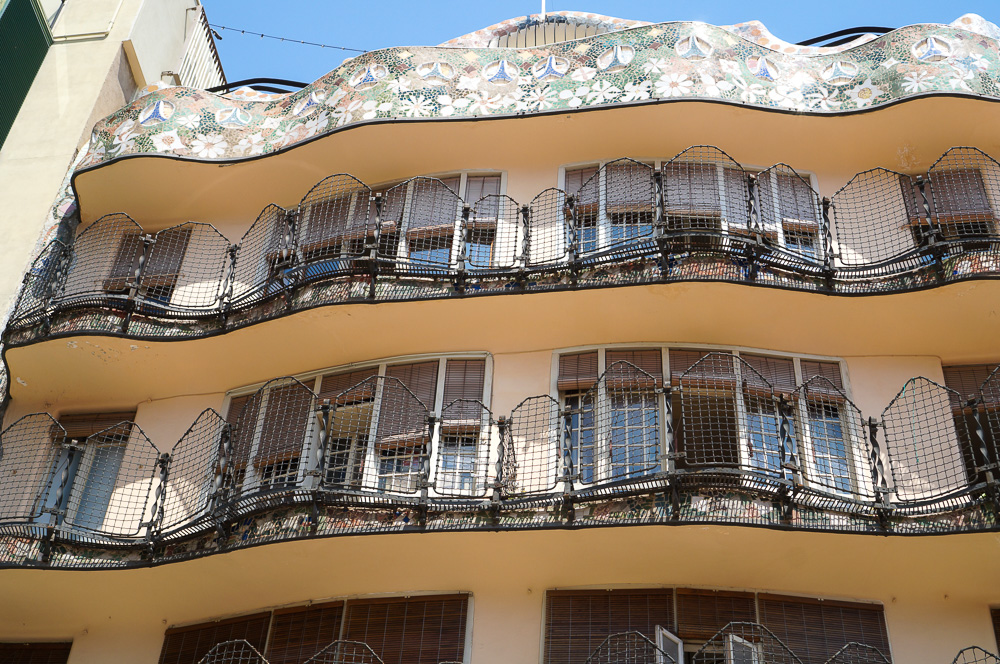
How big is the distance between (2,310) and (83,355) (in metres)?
1.55

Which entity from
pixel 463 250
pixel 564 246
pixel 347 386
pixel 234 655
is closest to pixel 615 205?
pixel 564 246

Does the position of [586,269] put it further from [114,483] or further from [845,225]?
[114,483]

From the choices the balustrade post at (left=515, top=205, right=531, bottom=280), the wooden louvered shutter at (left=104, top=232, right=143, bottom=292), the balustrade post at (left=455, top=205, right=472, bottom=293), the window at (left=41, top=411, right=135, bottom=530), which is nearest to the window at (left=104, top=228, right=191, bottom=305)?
the wooden louvered shutter at (left=104, top=232, right=143, bottom=292)

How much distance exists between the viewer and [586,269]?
11.6m

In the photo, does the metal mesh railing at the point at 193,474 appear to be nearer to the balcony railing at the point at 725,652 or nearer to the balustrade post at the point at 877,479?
the balcony railing at the point at 725,652

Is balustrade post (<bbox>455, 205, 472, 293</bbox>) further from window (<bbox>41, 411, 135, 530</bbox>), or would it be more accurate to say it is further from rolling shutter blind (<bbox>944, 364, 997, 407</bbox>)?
rolling shutter blind (<bbox>944, 364, 997, 407</bbox>)

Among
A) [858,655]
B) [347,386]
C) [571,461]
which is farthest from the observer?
[347,386]

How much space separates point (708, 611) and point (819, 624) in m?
1.12

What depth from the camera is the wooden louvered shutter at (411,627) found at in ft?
33.8

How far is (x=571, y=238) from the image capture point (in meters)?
11.9

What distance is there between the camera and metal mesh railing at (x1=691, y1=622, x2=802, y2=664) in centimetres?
930

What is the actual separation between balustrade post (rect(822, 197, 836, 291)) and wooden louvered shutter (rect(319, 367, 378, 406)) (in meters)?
5.33

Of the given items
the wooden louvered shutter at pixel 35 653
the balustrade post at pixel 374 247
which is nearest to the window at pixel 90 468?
the wooden louvered shutter at pixel 35 653

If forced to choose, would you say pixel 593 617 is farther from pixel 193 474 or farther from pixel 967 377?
pixel 967 377
